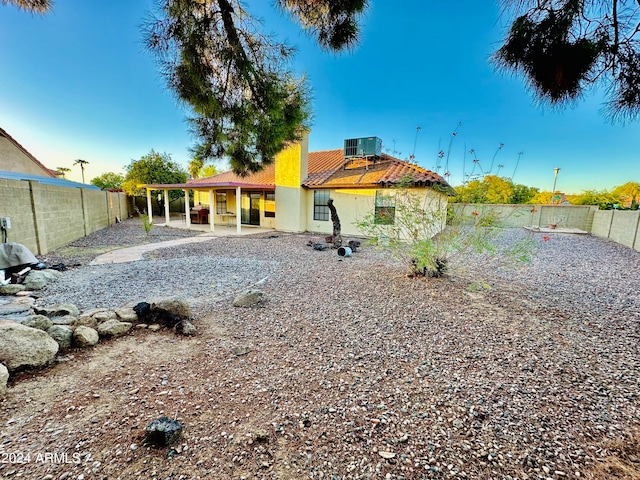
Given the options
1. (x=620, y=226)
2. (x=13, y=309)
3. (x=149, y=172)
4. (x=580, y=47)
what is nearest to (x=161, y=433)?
(x=13, y=309)

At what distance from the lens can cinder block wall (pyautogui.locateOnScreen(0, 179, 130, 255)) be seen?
612cm

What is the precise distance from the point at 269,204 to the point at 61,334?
461 inches

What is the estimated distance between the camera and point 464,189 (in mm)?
4574

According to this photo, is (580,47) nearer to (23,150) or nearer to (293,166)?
(293,166)

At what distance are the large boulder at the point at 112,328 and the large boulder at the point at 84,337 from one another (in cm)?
13

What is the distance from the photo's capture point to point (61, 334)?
8.80ft

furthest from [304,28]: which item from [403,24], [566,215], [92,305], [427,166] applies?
[566,215]

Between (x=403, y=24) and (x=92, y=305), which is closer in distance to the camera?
(x=92, y=305)

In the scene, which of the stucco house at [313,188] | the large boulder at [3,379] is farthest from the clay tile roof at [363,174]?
the large boulder at [3,379]

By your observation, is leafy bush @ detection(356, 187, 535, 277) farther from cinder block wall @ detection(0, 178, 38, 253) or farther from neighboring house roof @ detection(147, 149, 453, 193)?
cinder block wall @ detection(0, 178, 38, 253)

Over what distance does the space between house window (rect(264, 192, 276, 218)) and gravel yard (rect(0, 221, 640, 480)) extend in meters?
9.83

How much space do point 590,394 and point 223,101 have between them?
5.13 m

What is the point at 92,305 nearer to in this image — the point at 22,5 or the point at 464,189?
the point at 22,5

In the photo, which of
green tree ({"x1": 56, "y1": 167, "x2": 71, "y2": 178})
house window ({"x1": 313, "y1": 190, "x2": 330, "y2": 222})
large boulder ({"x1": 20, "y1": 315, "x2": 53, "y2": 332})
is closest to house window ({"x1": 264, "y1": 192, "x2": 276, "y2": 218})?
house window ({"x1": 313, "y1": 190, "x2": 330, "y2": 222})
